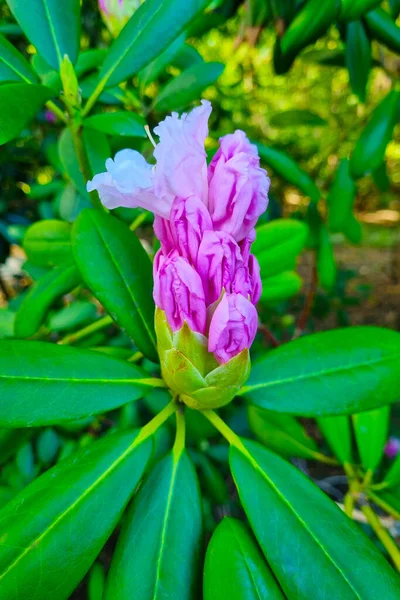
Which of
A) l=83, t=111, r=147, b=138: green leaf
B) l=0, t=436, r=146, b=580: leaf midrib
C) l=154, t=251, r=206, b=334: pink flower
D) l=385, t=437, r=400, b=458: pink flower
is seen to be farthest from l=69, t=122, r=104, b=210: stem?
l=385, t=437, r=400, b=458: pink flower

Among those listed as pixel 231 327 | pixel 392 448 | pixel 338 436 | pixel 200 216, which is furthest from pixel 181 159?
pixel 392 448

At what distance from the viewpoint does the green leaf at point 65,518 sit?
1.39 ft

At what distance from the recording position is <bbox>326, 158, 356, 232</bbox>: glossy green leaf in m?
1.14

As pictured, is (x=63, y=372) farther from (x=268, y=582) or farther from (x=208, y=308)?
(x=268, y=582)

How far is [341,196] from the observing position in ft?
3.78

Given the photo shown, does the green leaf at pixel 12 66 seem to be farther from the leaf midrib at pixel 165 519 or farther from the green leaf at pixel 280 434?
the green leaf at pixel 280 434

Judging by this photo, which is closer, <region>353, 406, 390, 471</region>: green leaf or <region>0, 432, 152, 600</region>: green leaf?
<region>0, 432, 152, 600</region>: green leaf

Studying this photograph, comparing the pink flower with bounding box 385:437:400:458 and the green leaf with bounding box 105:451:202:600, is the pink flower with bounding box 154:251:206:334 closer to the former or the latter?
the green leaf with bounding box 105:451:202:600

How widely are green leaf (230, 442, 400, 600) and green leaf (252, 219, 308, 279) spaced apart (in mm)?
355

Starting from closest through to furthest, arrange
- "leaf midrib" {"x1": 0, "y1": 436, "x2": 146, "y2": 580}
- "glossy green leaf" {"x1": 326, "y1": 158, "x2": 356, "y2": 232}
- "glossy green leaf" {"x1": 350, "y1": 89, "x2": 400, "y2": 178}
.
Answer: "leaf midrib" {"x1": 0, "y1": 436, "x2": 146, "y2": 580} < "glossy green leaf" {"x1": 350, "y1": 89, "x2": 400, "y2": 178} < "glossy green leaf" {"x1": 326, "y1": 158, "x2": 356, "y2": 232}

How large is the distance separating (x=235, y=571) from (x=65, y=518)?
6.4 inches

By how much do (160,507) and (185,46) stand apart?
76 cm

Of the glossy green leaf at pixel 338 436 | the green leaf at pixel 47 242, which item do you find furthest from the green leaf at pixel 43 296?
the glossy green leaf at pixel 338 436

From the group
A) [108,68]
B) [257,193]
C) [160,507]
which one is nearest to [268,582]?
[160,507]
